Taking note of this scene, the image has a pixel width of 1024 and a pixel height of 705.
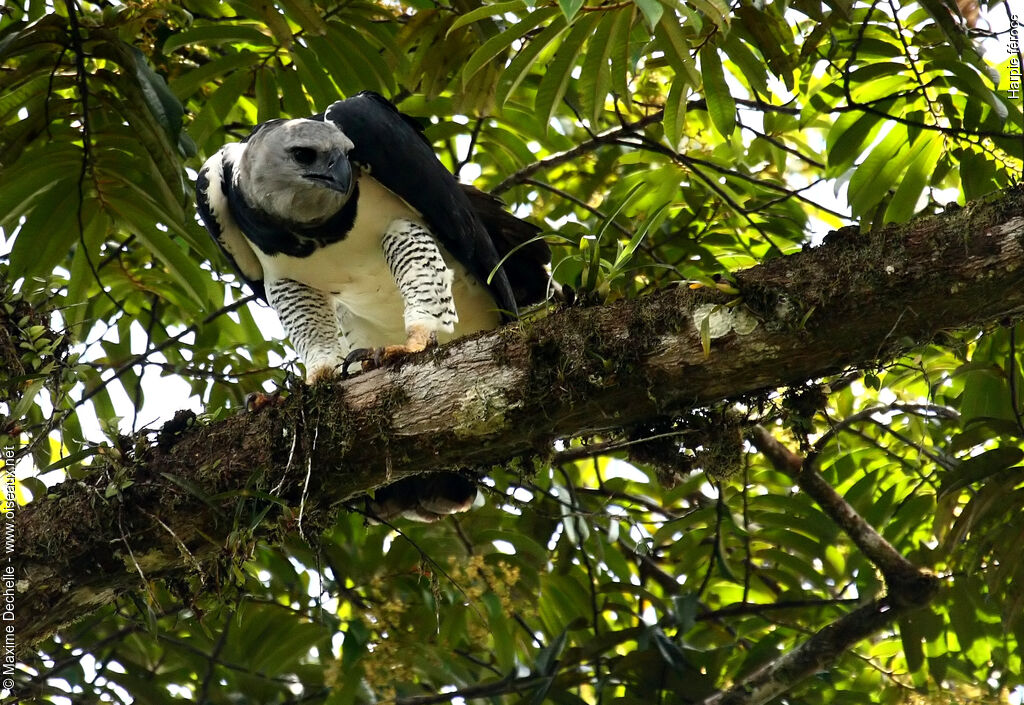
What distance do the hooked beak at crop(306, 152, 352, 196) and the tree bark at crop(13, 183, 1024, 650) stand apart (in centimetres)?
86

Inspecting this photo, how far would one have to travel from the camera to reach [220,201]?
13.0ft

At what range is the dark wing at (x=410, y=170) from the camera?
12.5 feet

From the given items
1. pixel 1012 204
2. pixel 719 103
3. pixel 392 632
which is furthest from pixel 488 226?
pixel 1012 204

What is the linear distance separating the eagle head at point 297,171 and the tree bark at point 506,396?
89 cm

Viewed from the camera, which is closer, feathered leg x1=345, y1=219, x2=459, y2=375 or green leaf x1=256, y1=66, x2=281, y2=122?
feathered leg x1=345, y1=219, x2=459, y2=375

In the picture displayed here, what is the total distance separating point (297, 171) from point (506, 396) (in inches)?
50.5

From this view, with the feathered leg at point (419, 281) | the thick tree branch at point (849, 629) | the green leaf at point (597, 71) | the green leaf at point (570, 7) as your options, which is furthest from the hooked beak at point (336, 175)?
the thick tree branch at point (849, 629)

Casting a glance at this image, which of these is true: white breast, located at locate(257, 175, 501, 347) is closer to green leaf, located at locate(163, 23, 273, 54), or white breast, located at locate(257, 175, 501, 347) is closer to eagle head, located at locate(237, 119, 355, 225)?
eagle head, located at locate(237, 119, 355, 225)

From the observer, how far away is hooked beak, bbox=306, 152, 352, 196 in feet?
11.8

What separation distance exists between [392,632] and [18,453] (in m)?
1.52

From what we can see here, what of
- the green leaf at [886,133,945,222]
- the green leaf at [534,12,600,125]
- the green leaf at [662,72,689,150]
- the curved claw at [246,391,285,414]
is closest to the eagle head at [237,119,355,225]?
the curved claw at [246,391,285,414]

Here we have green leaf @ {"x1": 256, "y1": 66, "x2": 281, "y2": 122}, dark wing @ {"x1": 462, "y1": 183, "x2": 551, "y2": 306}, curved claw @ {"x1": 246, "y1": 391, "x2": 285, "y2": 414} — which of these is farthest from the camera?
dark wing @ {"x1": 462, "y1": 183, "x2": 551, "y2": 306}

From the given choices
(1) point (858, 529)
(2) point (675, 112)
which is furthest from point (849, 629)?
(2) point (675, 112)

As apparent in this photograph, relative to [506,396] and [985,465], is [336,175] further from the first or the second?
[985,465]
